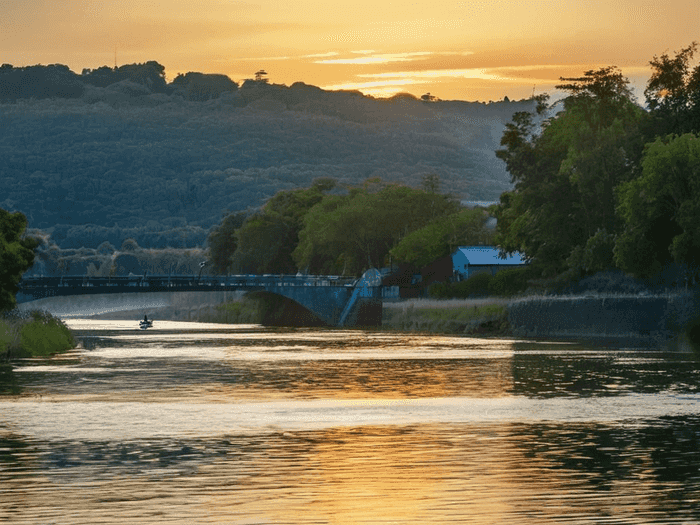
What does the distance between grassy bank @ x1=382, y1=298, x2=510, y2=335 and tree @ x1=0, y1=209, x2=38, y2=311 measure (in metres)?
52.4

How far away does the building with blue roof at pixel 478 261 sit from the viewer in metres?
176

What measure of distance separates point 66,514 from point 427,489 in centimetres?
783

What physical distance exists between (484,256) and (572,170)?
43902 millimetres

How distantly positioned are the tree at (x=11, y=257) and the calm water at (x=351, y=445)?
20176 millimetres

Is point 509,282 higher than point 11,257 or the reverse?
the reverse

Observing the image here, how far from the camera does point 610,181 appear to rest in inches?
5030

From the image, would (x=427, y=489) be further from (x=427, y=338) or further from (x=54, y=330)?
(x=427, y=338)

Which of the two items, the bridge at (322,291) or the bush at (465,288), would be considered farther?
the bridge at (322,291)

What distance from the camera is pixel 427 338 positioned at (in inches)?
4985

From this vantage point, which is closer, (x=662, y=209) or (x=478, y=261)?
(x=662, y=209)

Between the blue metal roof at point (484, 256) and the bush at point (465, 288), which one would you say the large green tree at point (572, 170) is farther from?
the blue metal roof at point (484, 256)

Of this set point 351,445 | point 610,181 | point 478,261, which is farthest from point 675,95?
point 351,445

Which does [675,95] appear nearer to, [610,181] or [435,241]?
[610,181]

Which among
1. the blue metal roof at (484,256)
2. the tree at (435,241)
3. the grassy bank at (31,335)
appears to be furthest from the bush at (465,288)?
the grassy bank at (31,335)
